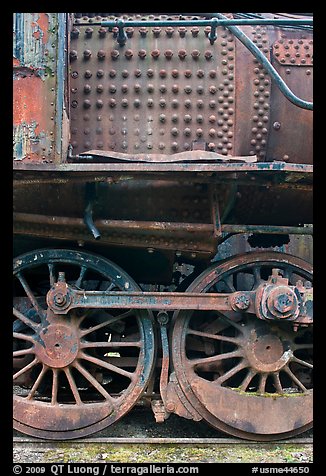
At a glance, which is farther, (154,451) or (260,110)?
(260,110)

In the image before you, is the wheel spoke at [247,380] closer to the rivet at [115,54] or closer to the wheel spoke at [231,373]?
the wheel spoke at [231,373]

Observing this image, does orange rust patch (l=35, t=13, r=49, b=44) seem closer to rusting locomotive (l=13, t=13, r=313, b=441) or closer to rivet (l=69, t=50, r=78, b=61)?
rusting locomotive (l=13, t=13, r=313, b=441)

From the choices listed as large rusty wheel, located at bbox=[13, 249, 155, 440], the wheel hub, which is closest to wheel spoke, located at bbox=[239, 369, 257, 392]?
large rusty wheel, located at bbox=[13, 249, 155, 440]

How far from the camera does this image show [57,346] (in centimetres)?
350

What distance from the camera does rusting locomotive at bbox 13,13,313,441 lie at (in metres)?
3.40

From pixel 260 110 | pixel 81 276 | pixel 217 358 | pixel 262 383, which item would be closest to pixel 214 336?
pixel 217 358

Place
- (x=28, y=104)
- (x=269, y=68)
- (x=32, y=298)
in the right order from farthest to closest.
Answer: (x=32, y=298) < (x=269, y=68) < (x=28, y=104)

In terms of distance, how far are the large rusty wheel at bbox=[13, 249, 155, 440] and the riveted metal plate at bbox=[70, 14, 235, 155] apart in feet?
2.79

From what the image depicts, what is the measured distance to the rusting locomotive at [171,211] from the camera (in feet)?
11.2

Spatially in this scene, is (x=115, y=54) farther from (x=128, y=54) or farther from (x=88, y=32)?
(x=88, y=32)

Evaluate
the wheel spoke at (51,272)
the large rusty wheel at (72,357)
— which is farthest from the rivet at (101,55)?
the wheel spoke at (51,272)

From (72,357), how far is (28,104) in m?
1.59

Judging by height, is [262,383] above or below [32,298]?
below
